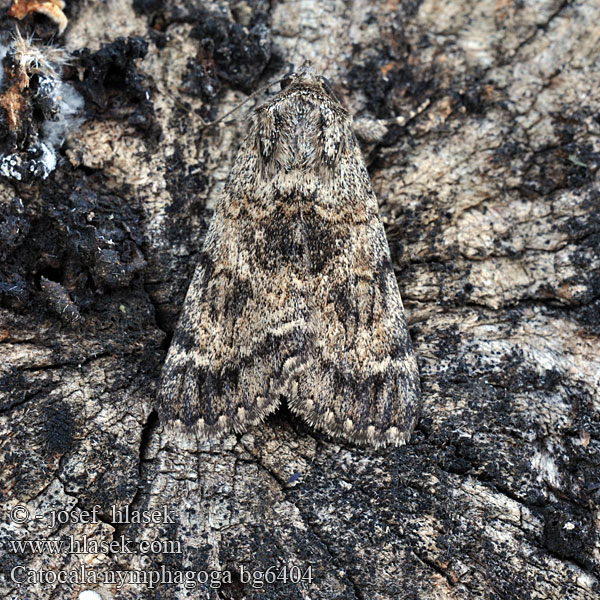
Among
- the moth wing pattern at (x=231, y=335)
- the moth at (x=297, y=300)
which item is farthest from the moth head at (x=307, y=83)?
the moth wing pattern at (x=231, y=335)

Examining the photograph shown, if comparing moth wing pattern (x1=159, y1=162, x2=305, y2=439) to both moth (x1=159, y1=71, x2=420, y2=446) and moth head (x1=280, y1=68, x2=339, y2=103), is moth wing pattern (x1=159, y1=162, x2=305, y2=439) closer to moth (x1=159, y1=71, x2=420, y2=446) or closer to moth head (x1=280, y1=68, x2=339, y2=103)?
moth (x1=159, y1=71, x2=420, y2=446)

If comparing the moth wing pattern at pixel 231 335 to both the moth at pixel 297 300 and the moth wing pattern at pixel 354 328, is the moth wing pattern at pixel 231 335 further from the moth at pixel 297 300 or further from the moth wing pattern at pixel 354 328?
the moth wing pattern at pixel 354 328

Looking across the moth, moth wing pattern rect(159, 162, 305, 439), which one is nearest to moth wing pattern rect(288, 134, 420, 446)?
the moth

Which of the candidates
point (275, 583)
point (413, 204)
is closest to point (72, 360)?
point (275, 583)

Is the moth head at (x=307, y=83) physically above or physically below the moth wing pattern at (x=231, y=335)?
above

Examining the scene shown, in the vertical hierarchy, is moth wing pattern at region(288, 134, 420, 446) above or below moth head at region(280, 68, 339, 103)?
below
